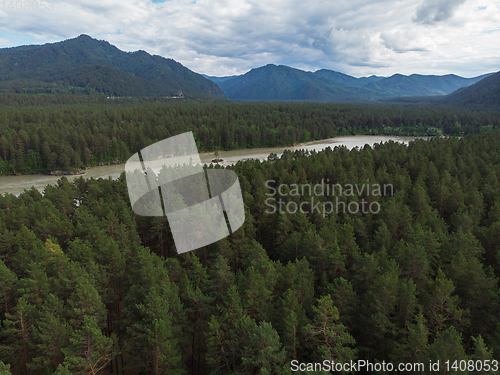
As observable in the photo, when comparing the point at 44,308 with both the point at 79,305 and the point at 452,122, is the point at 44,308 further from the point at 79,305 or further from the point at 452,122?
the point at 452,122


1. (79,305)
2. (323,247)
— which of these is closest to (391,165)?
(323,247)
